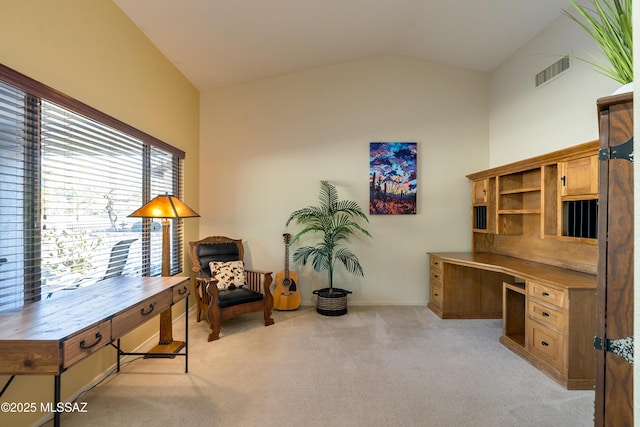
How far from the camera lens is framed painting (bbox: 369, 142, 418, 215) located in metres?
4.52

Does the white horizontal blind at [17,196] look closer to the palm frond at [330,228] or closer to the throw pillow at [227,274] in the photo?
the throw pillow at [227,274]

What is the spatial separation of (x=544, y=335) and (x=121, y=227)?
151 inches

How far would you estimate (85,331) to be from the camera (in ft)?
4.87

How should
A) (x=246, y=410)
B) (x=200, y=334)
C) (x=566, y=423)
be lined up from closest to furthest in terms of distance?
(x=566, y=423) → (x=246, y=410) → (x=200, y=334)

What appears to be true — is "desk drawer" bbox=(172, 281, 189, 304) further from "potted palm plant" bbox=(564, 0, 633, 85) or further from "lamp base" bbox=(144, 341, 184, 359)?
"potted palm plant" bbox=(564, 0, 633, 85)

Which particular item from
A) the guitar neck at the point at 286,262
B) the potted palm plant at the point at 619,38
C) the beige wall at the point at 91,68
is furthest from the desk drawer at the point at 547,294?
the beige wall at the point at 91,68

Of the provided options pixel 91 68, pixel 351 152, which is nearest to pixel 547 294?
pixel 351 152

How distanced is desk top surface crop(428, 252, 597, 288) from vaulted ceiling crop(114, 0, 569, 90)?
8.46 feet

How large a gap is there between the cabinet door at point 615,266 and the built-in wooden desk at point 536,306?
1611 millimetres

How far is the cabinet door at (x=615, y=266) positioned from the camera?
1.04m

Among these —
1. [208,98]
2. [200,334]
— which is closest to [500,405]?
[200,334]

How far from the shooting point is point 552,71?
3357mm

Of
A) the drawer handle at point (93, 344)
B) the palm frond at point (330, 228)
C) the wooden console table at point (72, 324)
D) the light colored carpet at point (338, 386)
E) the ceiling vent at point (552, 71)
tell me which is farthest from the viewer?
the palm frond at point (330, 228)

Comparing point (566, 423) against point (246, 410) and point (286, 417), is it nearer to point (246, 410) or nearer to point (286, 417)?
point (286, 417)
